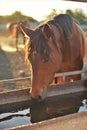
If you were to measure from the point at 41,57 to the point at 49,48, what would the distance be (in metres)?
0.15

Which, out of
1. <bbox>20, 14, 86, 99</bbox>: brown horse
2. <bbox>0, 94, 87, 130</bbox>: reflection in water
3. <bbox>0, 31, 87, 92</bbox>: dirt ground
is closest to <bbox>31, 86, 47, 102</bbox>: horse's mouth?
<bbox>20, 14, 86, 99</bbox>: brown horse

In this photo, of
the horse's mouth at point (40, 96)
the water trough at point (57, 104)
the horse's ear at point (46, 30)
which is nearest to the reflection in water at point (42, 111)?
the water trough at point (57, 104)

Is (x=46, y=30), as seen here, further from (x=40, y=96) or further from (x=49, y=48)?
(x=40, y=96)

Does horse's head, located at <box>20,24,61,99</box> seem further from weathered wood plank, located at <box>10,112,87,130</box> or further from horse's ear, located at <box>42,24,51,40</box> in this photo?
weathered wood plank, located at <box>10,112,87,130</box>

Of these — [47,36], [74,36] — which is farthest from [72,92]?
[47,36]

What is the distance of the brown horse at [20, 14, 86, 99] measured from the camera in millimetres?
2836

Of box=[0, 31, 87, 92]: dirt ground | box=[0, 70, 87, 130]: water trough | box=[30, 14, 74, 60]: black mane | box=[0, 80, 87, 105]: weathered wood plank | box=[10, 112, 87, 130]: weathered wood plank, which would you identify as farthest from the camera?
box=[0, 31, 87, 92]: dirt ground

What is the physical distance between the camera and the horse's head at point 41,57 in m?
2.82

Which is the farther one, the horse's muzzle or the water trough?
the horse's muzzle

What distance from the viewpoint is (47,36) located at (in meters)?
2.96

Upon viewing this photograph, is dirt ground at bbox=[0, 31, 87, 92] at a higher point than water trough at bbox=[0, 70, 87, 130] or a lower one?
lower

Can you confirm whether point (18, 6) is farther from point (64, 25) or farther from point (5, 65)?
point (64, 25)

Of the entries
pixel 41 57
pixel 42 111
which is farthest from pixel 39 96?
pixel 41 57

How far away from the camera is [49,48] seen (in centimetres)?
295
